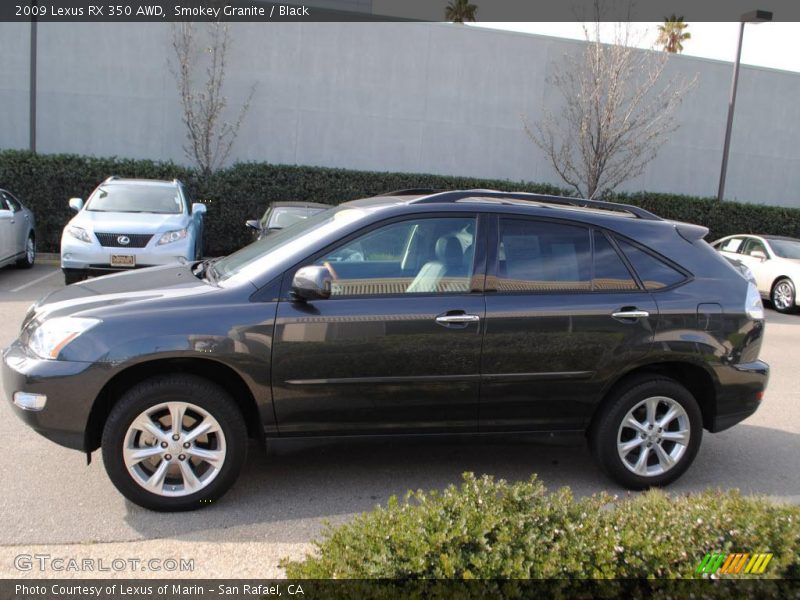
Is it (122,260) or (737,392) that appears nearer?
(737,392)

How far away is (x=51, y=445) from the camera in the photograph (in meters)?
4.75

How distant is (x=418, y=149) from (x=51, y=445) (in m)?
14.9

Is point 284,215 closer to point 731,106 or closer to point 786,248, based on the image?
point 786,248

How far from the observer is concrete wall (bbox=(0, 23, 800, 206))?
16656 millimetres

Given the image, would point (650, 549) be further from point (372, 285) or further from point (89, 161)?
point (89, 161)

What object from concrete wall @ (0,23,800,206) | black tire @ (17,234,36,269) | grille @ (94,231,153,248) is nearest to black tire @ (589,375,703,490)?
grille @ (94,231,153,248)

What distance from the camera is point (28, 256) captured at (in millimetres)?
12930

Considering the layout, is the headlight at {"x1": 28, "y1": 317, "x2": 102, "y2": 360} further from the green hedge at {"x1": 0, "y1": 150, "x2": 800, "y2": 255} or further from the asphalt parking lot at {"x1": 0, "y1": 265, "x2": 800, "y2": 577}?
the green hedge at {"x1": 0, "y1": 150, "x2": 800, "y2": 255}

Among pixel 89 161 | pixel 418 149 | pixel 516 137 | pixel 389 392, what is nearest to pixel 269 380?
pixel 389 392

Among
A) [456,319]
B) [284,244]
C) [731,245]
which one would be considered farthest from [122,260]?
[731,245]

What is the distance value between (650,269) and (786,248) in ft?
37.8

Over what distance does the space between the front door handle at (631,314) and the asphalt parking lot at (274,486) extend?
99cm

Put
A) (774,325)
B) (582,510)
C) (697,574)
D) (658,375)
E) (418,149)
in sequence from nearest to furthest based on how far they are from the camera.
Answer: (697,574)
(582,510)
(658,375)
(774,325)
(418,149)

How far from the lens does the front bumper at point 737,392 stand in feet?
14.8
